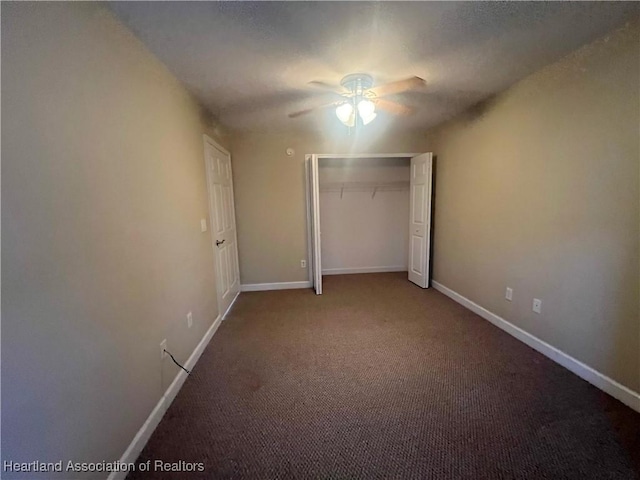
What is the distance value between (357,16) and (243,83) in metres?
1.07

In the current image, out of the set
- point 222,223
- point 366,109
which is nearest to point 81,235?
point 366,109

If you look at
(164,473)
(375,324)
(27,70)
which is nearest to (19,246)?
(27,70)

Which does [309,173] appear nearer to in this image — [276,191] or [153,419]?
[276,191]

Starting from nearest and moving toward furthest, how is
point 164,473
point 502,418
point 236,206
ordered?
point 164,473 → point 502,418 → point 236,206

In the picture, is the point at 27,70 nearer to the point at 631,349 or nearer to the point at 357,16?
the point at 357,16

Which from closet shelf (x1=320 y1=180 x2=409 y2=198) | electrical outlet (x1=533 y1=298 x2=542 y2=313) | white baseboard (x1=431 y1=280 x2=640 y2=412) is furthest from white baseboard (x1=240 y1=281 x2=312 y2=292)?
electrical outlet (x1=533 y1=298 x2=542 y2=313)

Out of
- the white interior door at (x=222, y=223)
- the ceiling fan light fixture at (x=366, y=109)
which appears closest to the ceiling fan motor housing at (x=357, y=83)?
the ceiling fan light fixture at (x=366, y=109)

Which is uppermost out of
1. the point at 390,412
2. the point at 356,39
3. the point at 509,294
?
the point at 356,39

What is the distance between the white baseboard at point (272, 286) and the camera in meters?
3.87

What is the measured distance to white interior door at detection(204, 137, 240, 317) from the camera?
278cm

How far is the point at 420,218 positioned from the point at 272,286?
227 centimetres

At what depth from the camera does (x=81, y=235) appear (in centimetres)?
109

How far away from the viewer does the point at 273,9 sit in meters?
1.34

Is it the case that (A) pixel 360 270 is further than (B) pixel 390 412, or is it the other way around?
(A) pixel 360 270
